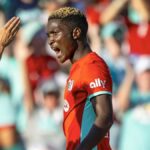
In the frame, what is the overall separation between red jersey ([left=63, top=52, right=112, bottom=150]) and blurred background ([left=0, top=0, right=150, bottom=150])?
3334 mm

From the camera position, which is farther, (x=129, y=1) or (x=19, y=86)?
(x=129, y=1)

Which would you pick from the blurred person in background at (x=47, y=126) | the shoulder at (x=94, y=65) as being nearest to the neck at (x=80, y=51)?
the shoulder at (x=94, y=65)

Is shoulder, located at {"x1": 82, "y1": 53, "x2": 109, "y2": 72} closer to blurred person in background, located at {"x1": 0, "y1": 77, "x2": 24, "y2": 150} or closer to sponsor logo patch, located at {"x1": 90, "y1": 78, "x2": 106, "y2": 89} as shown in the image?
sponsor logo patch, located at {"x1": 90, "y1": 78, "x2": 106, "y2": 89}

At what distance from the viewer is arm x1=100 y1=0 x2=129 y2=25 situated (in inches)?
354

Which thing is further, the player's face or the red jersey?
the player's face

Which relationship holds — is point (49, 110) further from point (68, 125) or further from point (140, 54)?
point (68, 125)

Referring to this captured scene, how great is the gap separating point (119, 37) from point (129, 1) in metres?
0.65

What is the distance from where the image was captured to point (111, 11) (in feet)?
29.5

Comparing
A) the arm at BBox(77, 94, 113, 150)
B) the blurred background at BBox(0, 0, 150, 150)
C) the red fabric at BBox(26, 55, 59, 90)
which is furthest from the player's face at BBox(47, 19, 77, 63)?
the red fabric at BBox(26, 55, 59, 90)

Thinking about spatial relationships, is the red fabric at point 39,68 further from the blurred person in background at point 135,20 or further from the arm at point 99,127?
the arm at point 99,127

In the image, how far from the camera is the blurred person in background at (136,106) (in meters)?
7.94

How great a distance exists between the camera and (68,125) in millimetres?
4695

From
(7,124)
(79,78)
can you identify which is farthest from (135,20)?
(79,78)

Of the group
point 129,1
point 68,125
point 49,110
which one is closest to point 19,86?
point 49,110
